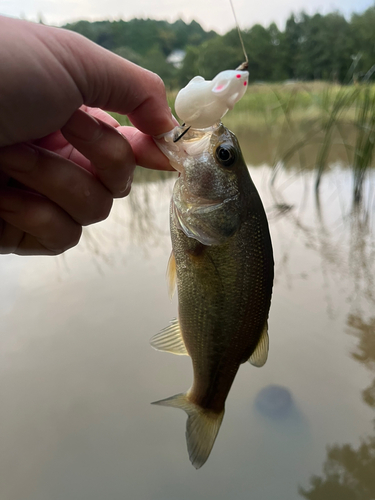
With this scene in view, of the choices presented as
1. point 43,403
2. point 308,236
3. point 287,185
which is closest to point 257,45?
point 287,185

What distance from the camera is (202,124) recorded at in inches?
36.8

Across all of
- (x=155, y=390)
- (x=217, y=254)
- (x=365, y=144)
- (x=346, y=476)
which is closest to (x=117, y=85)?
(x=217, y=254)

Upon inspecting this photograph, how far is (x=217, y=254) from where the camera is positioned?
3.30 feet

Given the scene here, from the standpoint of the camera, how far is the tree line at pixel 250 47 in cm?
437

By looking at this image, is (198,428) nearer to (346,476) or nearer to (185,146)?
(346,476)

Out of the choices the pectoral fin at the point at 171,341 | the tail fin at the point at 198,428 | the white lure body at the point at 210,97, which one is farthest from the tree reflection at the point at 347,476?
the white lure body at the point at 210,97

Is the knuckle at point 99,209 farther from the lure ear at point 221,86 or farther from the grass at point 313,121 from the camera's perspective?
the grass at point 313,121

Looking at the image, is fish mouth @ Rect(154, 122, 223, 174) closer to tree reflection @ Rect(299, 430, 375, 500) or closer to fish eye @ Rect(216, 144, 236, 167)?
fish eye @ Rect(216, 144, 236, 167)

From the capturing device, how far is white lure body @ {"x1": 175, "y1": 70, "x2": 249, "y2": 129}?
32.0 inches

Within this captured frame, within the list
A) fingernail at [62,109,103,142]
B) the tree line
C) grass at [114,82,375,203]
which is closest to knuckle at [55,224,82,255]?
fingernail at [62,109,103,142]

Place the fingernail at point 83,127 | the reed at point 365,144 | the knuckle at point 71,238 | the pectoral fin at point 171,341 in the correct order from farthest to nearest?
the reed at point 365,144
the knuckle at point 71,238
the pectoral fin at point 171,341
the fingernail at point 83,127

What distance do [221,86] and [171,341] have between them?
786 mm

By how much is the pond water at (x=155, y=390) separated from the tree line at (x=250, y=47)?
184cm

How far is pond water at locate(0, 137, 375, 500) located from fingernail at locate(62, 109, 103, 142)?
1142mm
